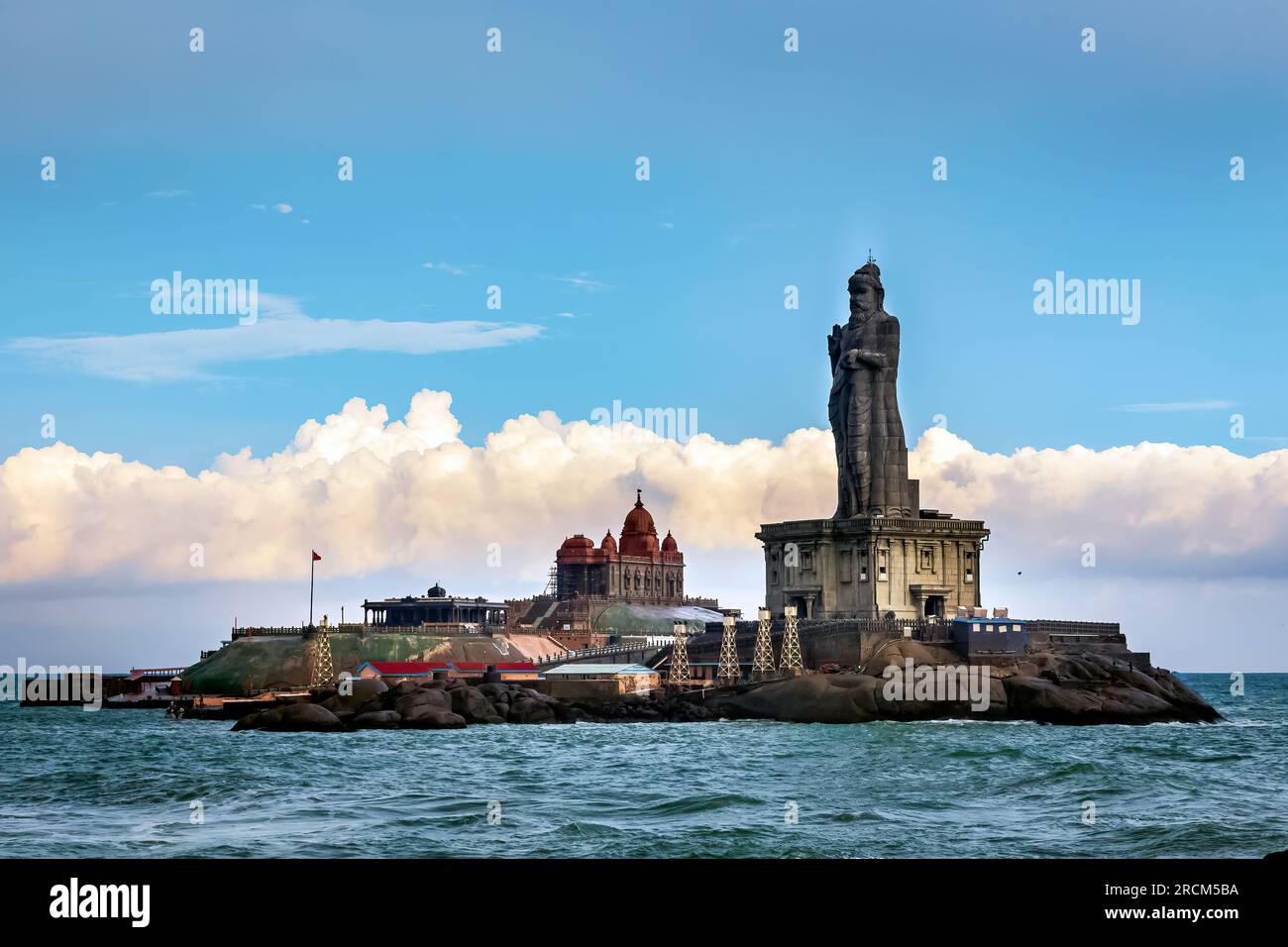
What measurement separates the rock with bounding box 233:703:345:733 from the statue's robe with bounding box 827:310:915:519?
44.4 m

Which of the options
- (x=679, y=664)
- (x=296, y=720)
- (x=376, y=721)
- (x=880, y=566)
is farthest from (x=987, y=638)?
(x=296, y=720)

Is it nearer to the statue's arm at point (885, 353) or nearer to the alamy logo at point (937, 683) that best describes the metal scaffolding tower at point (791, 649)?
the alamy logo at point (937, 683)

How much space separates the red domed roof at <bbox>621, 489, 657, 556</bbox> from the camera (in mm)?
195625

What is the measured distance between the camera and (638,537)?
196750 mm

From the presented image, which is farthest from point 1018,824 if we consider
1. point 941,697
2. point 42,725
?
point 42,725

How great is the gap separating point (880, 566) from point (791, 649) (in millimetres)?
10321

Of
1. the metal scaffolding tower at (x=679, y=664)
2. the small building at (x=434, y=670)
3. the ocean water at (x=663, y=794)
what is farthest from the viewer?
the small building at (x=434, y=670)

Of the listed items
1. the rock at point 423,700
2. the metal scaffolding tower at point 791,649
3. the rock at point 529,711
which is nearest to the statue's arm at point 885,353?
the metal scaffolding tower at point 791,649

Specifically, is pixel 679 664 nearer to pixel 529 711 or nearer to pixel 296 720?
pixel 529 711

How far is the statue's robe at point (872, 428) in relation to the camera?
118500mm
